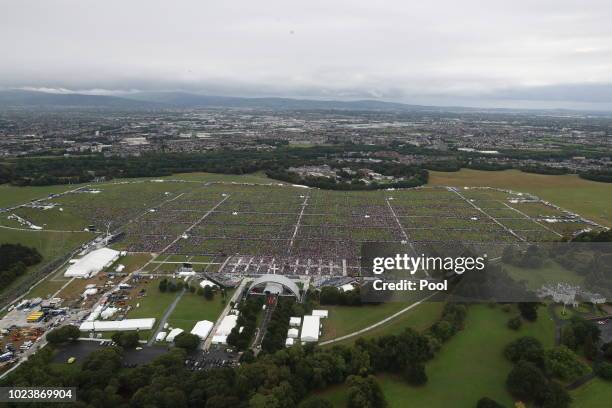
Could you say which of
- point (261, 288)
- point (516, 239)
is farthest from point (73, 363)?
point (516, 239)

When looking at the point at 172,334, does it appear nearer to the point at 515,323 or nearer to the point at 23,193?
the point at 515,323

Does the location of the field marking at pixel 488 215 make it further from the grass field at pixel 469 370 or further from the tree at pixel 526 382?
the tree at pixel 526 382

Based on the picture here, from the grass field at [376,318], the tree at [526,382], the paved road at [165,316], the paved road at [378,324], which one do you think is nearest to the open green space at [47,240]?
the paved road at [165,316]

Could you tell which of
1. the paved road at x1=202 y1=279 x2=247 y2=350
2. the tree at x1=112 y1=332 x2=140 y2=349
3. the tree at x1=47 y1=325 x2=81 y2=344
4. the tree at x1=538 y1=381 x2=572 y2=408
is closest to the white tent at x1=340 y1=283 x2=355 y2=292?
the paved road at x1=202 y1=279 x2=247 y2=350

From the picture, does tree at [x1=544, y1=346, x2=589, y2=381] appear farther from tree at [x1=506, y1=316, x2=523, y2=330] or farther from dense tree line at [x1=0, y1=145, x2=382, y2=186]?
dense tree line at [x1=0, y1=145, x2=382, y2=186]

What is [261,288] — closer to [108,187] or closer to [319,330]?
[319,330]

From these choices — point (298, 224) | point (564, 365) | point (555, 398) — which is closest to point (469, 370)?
point (555, 398)
